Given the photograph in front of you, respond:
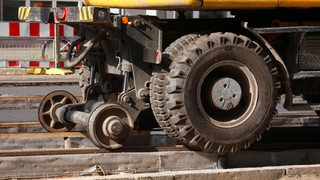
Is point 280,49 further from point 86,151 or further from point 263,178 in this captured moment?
point 86,151

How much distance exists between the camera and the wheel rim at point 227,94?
673 centimetres

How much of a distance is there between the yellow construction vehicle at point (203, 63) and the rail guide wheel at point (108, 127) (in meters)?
0.01

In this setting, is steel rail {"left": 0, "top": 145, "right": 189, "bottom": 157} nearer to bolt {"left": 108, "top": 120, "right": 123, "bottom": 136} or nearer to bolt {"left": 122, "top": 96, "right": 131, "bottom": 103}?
bolt {"left": 108, "top": 120, "right": 123, "bottom": 136}

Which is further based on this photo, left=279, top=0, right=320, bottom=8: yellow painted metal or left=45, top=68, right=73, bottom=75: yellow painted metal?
left=45, top=68, right=73, bottom=75: yellow painted metal

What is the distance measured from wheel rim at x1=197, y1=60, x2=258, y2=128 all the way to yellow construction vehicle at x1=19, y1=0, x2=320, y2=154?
0.03 feet

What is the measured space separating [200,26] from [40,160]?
2.34 meters

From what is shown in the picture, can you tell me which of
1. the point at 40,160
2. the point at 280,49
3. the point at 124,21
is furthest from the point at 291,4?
the point at 40,160

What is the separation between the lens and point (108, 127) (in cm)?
675

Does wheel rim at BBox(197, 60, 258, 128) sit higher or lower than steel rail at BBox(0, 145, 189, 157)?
higher

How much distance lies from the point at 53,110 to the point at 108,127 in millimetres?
2019

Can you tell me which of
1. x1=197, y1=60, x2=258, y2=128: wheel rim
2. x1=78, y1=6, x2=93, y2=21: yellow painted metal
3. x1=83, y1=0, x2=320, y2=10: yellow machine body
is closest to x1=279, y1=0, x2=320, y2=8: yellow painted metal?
x1=83, y1=0, x2=320, y2=10: yellow machine body

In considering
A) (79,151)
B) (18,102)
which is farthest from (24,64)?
(79,151)

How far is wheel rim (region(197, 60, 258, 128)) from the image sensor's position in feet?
22.1

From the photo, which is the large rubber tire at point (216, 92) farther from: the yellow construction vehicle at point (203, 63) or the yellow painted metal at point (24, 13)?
the yellow painted metal at point (24, 13)
